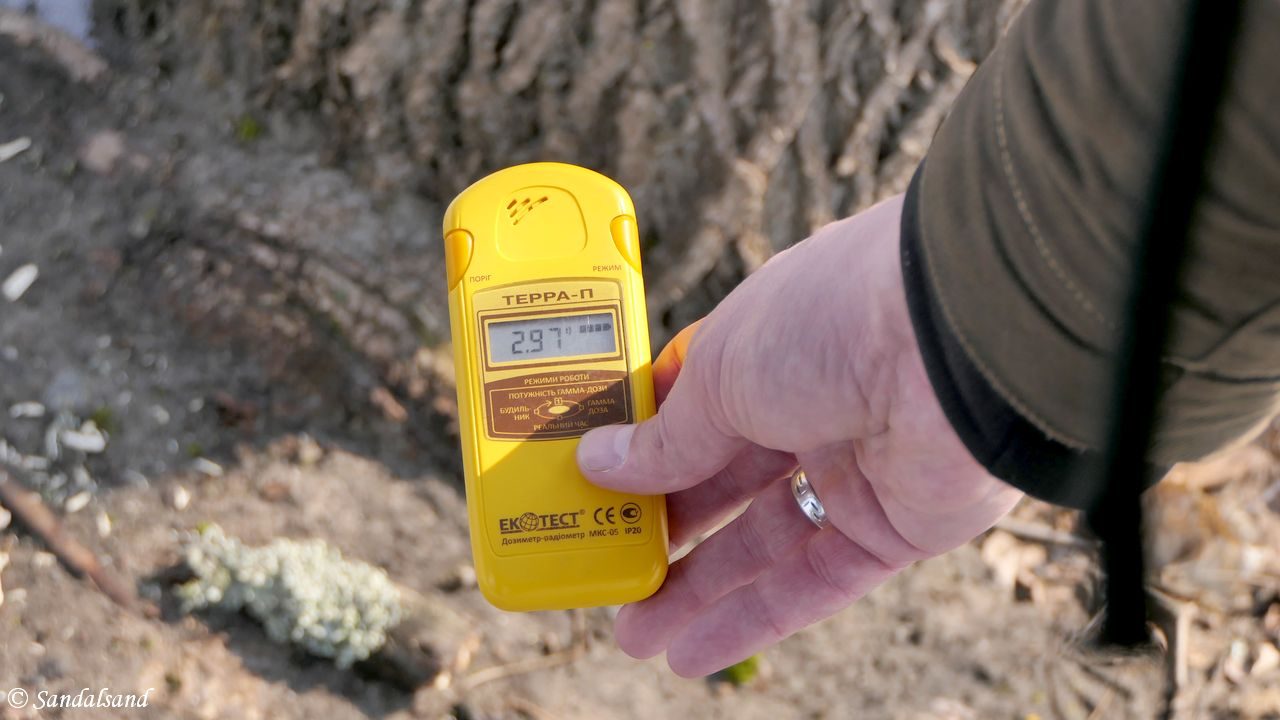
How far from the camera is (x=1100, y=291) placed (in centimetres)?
101

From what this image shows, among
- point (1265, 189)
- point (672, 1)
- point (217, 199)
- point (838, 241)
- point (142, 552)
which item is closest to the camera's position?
point (1265, 189)

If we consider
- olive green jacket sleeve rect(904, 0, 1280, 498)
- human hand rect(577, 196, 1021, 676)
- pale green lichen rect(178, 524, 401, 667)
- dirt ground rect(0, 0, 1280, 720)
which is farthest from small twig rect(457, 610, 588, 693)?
olive green jacket sleeve rect(904, 0, 1280, 498)

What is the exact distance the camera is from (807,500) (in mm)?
1643

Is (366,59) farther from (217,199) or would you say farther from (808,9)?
(808,9)

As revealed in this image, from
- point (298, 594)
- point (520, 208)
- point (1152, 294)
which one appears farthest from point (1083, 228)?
point (298, 594)

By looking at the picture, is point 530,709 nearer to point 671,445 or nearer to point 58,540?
point 671,445

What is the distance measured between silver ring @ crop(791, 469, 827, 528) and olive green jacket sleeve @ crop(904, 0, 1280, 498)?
0.50 meters

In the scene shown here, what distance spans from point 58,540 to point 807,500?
4.88 ft

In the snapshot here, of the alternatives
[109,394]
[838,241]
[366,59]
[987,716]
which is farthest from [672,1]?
[987,716]

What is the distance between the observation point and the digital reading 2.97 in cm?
155

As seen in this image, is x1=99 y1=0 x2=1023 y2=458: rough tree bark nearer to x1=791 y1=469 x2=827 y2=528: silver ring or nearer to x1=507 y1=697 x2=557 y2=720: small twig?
x1=791 y1=469 x2=827 y2=528: silver ring

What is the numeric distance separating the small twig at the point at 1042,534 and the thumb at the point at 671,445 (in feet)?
3.44

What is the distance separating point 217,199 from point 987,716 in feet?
6.57

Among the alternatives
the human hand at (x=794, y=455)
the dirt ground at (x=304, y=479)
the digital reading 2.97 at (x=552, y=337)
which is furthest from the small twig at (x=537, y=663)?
the digital reading 2.97 at (x=552, y=337)
